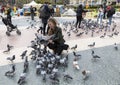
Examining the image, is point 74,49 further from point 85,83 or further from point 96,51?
point 85,83

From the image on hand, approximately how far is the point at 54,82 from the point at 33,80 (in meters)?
0.56

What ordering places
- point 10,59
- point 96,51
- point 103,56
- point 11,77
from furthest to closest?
point 96,51 < point 103,56 < point 10,59 < point 11,77

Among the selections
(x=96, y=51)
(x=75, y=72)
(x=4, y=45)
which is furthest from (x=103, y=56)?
(x=4, y=45)

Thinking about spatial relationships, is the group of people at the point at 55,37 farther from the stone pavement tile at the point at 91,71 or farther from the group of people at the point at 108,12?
the group of people at the point at 108,12

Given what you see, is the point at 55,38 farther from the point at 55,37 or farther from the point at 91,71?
the point at 91,71

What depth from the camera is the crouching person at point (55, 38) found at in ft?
24.3

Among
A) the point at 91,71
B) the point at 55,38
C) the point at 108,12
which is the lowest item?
the point at 108,12

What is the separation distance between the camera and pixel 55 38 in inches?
298

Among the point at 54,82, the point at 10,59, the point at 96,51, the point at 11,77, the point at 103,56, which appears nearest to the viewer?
the point at 54,82

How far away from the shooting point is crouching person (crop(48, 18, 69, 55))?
739 cm

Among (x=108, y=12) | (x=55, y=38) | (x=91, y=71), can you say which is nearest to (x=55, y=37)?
(x=55, y=38)

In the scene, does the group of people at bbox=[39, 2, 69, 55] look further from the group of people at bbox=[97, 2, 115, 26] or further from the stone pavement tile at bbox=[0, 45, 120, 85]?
the group of people at bbox=[97, 2, 115, 26]

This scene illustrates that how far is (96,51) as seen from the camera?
8953mm

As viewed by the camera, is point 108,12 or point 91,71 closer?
point 91,71
